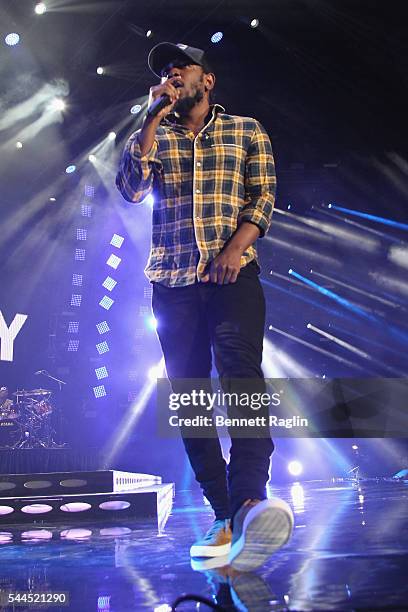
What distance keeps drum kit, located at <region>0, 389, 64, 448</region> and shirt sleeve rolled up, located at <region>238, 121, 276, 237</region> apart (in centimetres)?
813

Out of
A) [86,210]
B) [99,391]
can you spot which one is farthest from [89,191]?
[99,391]

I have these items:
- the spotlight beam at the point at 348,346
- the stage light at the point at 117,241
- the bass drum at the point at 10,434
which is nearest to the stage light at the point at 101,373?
the bass drum at the point at 10,434

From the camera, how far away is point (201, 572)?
6.23 ft

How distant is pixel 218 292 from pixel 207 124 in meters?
0.68

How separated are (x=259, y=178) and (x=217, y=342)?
674 mm

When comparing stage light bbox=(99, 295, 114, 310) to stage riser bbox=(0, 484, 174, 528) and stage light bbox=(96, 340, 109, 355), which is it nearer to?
stage light bbox=(96, 340, 109, 355)

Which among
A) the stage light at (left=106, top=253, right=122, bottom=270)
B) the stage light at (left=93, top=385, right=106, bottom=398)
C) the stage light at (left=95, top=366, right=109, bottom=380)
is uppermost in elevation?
the stage light at (left=106, top=253, right=122, bottom=270)

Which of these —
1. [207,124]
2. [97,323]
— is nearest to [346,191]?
[97,323]

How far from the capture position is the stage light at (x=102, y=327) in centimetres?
1158

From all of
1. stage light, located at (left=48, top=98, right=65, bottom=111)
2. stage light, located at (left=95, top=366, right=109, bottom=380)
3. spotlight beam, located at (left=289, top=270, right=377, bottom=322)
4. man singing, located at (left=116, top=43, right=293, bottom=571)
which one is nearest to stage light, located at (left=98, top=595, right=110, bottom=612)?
man singing, located at (left=116, top=43, right=293, bottom=571)

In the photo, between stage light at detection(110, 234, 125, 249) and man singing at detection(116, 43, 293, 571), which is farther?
stage light at detection(110, 234, 125, 249)

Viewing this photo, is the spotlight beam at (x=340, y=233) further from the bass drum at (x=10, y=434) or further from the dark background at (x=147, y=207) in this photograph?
the bass drum at (x=10, y=434)

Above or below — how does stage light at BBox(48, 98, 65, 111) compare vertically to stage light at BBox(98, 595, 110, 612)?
above

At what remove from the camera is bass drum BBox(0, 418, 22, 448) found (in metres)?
9.80
